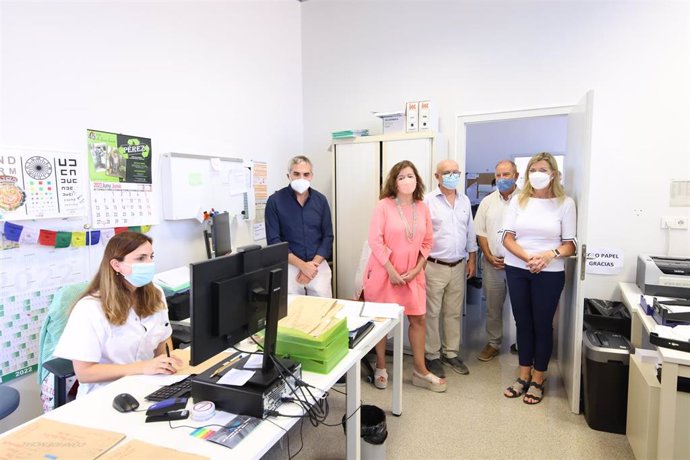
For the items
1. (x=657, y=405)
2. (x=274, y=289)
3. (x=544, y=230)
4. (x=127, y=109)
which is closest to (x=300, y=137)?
(x=127, y=109)

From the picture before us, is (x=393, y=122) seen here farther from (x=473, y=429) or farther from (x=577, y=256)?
(x=473, y=429)

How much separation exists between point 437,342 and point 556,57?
2379 mm

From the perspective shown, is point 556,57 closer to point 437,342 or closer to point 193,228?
point 437,342

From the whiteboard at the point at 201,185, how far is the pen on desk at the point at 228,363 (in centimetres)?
143

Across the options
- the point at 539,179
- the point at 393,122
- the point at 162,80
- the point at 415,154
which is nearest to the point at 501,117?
the point at 415,154

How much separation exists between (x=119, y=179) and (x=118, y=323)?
1133 millimetres

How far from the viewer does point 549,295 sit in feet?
8.51

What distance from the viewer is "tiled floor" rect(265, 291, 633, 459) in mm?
2219

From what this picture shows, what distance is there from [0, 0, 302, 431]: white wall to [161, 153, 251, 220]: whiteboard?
3.3 inches

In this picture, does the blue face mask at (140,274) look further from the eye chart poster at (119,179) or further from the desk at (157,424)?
the eye chart poster at (119,179)

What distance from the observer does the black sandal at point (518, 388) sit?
2.77 metres

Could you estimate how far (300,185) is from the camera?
298 cm

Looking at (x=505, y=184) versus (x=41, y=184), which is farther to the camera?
(x=505, y=184)

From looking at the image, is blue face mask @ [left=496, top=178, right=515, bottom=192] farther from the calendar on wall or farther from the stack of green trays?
the calendar on wall
